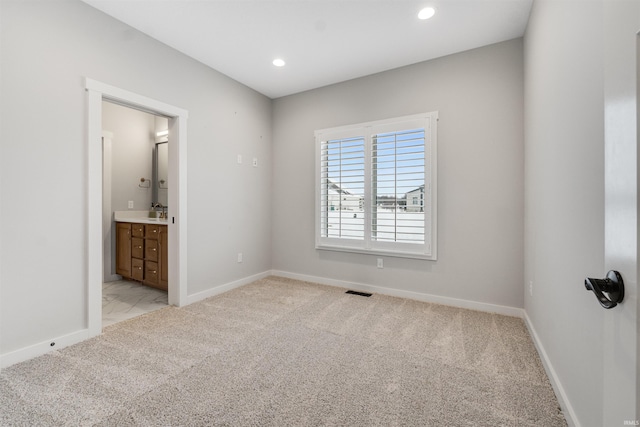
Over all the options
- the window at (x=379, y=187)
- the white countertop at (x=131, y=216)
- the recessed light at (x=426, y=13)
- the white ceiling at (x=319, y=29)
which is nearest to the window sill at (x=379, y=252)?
the window at (x=379, y=187)

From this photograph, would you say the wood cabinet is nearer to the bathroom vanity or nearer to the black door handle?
the bathroom vanity

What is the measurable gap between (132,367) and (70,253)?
1.05m

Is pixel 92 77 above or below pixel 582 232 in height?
above

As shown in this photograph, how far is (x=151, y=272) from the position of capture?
363 cm

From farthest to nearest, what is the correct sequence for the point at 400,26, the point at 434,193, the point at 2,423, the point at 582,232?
the point at 434,193
the point at 400,26
the point at 2,423
the point at 582,232

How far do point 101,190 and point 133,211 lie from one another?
2.16m

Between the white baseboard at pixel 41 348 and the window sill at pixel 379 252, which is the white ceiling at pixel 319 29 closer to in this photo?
the window sill at pixel 379 252

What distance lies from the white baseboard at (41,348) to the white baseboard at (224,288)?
3.25ft

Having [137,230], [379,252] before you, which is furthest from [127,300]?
[379,252]

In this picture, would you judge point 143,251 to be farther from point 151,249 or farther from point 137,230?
point 137,230

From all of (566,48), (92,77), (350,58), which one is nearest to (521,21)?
(566,48)

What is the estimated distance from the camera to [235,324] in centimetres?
262

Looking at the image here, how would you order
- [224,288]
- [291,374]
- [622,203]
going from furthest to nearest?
[224,288] < [291,374] < [622,203]

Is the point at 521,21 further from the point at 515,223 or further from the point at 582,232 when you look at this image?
the point at 582,232
